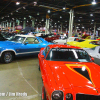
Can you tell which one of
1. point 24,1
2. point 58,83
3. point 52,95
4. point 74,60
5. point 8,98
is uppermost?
point 24,1

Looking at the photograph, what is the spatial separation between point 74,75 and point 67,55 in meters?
1.15

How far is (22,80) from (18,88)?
1.94 ft

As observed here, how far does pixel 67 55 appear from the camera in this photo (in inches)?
138

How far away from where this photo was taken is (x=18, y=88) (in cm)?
334

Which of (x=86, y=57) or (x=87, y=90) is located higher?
(x=86, y=57)

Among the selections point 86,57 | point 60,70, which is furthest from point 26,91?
point 86,57

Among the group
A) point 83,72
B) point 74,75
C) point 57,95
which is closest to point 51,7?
point 83,72

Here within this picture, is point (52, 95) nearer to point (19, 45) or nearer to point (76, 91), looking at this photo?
point (76, 91)

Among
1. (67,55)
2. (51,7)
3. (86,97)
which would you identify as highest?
(51,7)

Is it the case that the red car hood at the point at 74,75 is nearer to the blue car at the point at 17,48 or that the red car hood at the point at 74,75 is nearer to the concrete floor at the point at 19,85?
the concrete floor at the point at 19,85

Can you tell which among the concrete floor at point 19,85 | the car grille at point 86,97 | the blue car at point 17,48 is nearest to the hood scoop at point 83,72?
the car grille at point 86,97

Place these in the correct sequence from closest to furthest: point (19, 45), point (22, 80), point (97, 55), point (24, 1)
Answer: point (22, 80), point (97, 55), point (19, 45), point (24, 1)

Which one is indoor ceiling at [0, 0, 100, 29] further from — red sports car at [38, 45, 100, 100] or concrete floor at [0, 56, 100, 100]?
red sports car at [38, 45, 100, 100]

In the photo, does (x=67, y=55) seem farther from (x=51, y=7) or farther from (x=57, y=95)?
(x=51, y=7)
